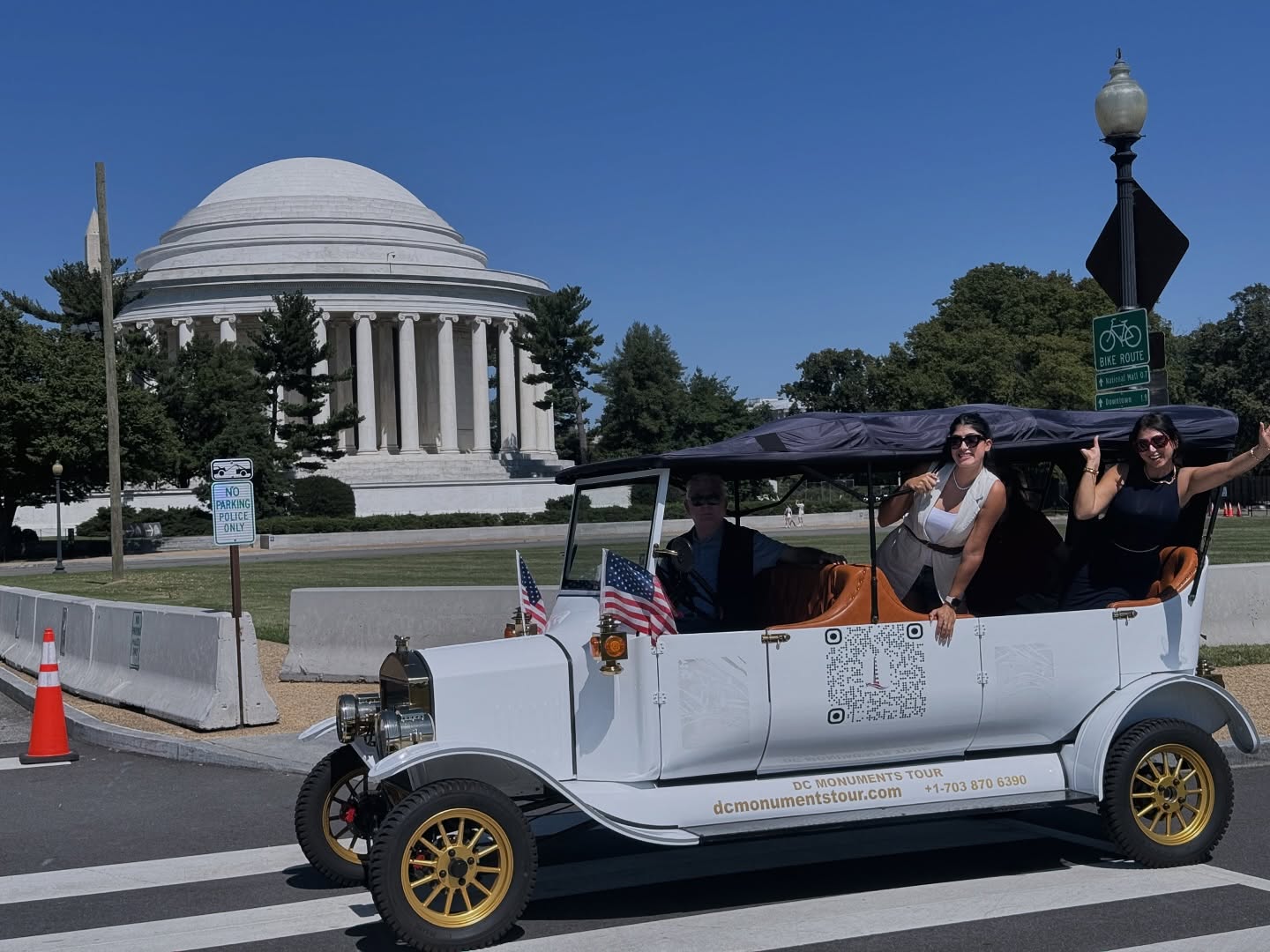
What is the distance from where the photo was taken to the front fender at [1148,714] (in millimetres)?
7469

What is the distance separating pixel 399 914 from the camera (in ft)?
20.4

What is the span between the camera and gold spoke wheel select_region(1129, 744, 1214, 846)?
7.56m

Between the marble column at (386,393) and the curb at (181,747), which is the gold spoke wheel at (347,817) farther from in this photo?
the marble column at (386,393)

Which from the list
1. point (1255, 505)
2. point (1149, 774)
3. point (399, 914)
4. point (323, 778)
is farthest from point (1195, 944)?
point (1255, 505)

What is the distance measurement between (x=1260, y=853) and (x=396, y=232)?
3247 inches

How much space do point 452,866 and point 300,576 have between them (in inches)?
1184

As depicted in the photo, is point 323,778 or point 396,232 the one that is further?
point 396,232

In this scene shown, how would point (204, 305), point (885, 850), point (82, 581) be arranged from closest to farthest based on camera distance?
point (885, 850) < point (82, 581) < point (204, 305)

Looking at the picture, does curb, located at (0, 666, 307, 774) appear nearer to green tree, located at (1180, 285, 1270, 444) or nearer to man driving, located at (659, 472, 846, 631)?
man driving, located at (659, 472, 846, 631)

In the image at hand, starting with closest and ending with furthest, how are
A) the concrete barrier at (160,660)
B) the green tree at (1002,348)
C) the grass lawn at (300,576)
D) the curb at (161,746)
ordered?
the curb at (161,746)
the concrete barrier at (160,660)
the grass lawn at (300,576)
the green tree at (1002,348)

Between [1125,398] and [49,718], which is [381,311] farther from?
[1125,398]

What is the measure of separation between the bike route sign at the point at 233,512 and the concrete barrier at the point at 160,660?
75cm

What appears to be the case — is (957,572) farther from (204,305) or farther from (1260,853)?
(204,305)

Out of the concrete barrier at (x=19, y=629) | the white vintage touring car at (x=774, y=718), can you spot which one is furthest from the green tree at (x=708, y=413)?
the white vintage touring car at (x=774, y=718)
